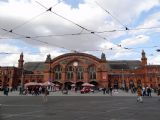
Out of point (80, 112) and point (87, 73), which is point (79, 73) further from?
point (80, 112)

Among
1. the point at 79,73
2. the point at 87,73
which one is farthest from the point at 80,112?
the point at 79,73

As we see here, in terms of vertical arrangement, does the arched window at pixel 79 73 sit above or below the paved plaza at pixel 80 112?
above

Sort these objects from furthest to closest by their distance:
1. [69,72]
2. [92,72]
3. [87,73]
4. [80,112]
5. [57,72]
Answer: [57,72] → [69,72] → [92,72] → [87,73] → [80,112]

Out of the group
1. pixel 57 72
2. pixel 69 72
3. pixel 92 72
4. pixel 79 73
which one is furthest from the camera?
pixel 57 72

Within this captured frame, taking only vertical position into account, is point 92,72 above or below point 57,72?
below

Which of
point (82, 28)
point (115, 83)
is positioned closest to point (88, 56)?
point (115, 83)

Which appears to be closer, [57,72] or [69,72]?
[69,72]

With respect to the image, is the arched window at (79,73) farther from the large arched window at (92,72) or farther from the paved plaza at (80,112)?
the paved plaza at (80,112)

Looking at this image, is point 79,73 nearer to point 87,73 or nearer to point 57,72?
point 87,73

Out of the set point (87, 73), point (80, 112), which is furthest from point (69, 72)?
point (80, 112)

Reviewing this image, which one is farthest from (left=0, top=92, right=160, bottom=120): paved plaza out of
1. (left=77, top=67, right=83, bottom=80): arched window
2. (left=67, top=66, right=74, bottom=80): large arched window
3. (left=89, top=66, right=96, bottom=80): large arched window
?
(left=67, top=66, right=74, bottom=80): large arched window

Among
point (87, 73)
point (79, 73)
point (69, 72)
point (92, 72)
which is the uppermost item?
point (69, 72)

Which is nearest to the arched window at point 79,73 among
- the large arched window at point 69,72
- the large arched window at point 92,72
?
the large arched window at point 69,72

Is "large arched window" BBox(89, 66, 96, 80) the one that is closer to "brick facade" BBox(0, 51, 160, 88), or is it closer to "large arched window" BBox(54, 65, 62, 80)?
"brick facade" BBox(0, 51, 160, 88)
